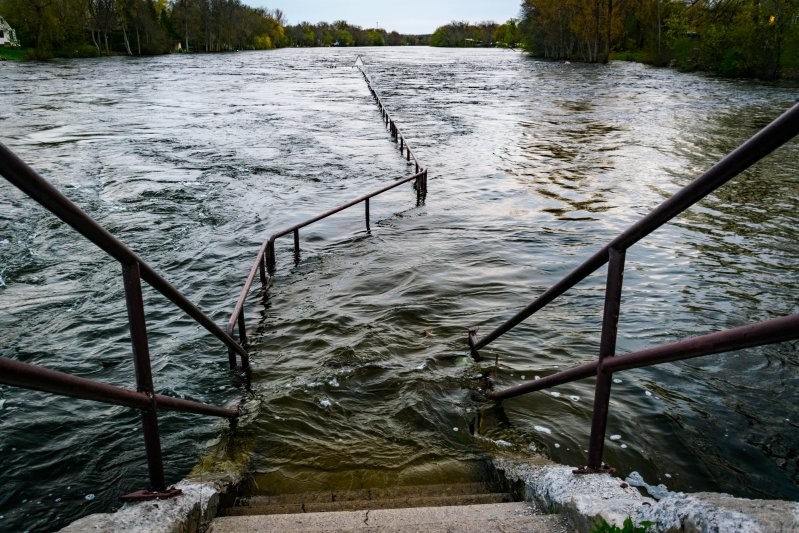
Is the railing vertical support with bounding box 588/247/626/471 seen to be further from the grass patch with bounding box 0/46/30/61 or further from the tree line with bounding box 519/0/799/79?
the grass patch with bounding box 0/46/30/61

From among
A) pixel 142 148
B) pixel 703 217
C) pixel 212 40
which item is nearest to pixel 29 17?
pixel 212 40

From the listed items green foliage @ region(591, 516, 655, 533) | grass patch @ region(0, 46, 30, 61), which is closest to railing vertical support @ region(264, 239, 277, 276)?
green foliage @ region(591, 516, 655, 533)

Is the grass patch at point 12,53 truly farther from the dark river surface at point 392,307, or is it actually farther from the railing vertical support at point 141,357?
the railing vertical support at point 141,357

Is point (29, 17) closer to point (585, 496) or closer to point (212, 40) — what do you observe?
point (212, 40)

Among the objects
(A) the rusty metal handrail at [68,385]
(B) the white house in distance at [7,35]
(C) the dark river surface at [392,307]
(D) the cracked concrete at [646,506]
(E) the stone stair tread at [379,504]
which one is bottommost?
(C) the dark river surface at [392,307]

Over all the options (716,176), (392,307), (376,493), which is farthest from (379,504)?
(392,307)

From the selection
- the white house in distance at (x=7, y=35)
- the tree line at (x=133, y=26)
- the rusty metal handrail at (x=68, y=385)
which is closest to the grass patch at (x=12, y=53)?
the tree line at (x=133, y=26)

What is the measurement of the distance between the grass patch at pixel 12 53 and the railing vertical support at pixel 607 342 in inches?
3269

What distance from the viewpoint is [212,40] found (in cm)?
11500

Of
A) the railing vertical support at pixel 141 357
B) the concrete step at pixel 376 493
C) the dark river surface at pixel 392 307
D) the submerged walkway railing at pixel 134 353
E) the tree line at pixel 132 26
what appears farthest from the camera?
the tree line at pixel 132 26

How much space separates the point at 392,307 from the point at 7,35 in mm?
102594

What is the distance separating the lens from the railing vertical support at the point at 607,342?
2541mm

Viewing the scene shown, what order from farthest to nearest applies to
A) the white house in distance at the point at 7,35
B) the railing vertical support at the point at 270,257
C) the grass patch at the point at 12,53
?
the white house in distance at the point at 7,35 → the grass patch at the point at 12,53 → the railing vertical support at the point at 270,257

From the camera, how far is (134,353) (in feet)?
8.54
